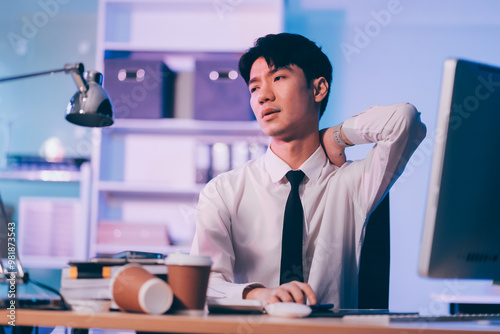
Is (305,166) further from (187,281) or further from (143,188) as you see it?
(143,188)

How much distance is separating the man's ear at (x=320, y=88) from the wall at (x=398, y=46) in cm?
147

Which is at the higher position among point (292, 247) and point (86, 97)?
point (86, 97)

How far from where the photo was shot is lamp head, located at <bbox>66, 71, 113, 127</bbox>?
4.40 ft

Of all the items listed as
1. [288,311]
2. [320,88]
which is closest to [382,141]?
[320,88]

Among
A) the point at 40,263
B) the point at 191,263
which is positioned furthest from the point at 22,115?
the point at 191,263

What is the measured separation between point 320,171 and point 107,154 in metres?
1.77

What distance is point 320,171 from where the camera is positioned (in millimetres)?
1687

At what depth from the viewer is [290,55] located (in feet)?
5.59

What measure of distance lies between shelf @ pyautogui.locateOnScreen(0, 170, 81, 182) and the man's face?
165 centimetres

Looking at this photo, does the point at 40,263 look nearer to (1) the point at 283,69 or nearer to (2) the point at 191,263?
(1) the point at 283,69

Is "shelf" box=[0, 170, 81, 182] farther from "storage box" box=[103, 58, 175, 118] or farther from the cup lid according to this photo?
the cup lid

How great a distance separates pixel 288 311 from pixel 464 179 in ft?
1.19

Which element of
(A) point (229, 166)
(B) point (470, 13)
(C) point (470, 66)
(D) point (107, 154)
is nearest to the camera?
(C) point (470, 66)

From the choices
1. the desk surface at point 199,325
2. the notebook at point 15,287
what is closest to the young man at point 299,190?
the notebook at point 15,287
